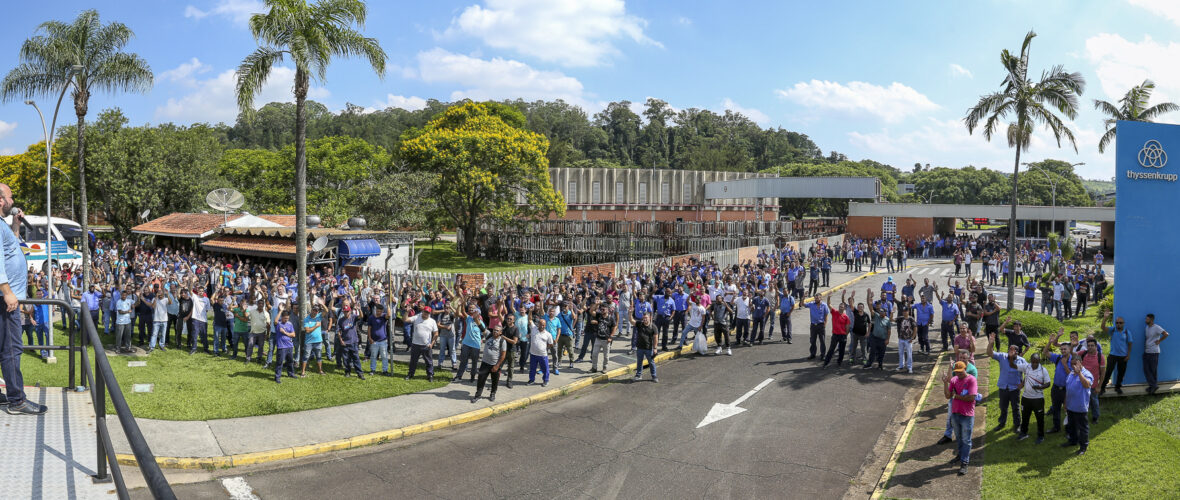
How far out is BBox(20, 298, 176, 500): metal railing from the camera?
2246 mm

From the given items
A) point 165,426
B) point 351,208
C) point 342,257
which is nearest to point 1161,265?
point 165,426

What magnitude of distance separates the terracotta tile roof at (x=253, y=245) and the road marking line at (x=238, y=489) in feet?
60.0

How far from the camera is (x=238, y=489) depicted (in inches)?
355

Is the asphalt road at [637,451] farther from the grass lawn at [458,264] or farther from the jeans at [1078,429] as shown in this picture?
the grass lawn at [458,264]

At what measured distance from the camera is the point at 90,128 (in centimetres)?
4862

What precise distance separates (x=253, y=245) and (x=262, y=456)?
21.2m

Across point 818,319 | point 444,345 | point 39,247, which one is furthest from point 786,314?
point 39,247

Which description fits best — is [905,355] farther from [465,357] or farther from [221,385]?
[221,385]

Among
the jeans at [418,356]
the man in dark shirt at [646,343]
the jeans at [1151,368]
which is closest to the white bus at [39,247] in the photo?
the jeans at [418,356]

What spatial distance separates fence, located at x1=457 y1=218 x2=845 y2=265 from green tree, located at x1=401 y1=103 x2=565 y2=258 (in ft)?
6.37

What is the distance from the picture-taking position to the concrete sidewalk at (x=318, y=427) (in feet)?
32.7

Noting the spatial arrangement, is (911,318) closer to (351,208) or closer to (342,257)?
(342,257)

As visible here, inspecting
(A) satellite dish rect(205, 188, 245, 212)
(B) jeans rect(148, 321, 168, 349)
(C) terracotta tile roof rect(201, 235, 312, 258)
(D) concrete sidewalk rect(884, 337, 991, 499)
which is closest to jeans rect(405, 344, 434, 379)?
(B) jeans rect(148, 321, 168, 349)

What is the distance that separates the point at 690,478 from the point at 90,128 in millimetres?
55386
